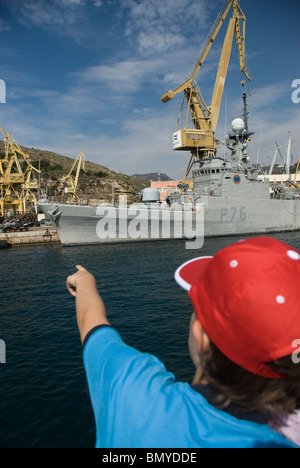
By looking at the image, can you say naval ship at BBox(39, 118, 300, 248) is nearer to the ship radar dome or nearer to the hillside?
the ship radar dome

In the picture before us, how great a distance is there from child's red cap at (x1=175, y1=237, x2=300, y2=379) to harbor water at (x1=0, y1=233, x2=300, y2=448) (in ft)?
17.4

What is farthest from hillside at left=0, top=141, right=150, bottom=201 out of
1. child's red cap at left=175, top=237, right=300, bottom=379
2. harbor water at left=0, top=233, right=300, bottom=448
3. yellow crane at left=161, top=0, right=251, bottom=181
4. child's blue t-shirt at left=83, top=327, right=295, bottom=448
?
child's red cap at left=175, top=237, right=300, bottom=379

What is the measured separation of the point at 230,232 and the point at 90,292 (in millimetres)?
33852

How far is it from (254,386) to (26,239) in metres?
33.0

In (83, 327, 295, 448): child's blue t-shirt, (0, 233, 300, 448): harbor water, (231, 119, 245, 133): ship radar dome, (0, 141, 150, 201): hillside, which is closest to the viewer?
(83, 327, 295, 448): child's blue t-shirt

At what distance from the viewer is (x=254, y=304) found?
37.5 inches

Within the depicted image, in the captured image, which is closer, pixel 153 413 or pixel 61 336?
pixel 153 413

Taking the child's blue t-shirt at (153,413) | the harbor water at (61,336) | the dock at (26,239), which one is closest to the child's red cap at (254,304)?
the child's blue t-shirt at (153,413)

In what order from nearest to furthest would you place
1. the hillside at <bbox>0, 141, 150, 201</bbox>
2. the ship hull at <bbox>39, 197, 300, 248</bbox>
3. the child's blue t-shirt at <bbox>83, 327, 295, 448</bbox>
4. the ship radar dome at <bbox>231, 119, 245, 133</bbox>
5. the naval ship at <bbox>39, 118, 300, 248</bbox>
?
1. the child's blue t-shirt at <bbox>83, 327, 295, 448</bbox>
2. the ship hull at <bbox>39, 197, 300, 248</bbox>
3. the naval ship at <bbox>39, 118, 300, 248</bbox>
4. the ship radar dome at <bbox>231, 119, 245, 133</bbox>
5. the hillside at <bbox>0, 141, 150, 201</bbox>

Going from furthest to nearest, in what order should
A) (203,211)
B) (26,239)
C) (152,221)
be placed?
1. (203,211)
2. (26,239)
3. (152,221)

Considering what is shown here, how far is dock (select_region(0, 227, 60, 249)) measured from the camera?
Answer: 98.3 feet

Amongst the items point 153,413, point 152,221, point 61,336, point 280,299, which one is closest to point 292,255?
point 280,299

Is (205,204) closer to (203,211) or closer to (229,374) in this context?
(203,211)
